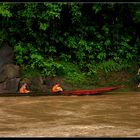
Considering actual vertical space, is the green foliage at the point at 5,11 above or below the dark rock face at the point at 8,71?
above

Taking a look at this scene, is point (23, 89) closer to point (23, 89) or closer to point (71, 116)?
point (23, 89)

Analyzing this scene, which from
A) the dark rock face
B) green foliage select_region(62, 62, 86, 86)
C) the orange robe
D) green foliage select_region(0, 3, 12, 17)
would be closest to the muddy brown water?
the orange robe

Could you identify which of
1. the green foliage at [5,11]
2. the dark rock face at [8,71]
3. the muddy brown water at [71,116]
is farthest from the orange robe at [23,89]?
the green foliage at [5,11]

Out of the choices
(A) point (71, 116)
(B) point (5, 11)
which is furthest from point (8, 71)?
(A) point (71, 116)

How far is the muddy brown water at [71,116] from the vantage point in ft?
25.2

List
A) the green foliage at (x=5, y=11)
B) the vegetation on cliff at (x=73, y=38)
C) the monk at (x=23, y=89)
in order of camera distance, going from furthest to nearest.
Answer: the vegetation on cliff at (x=73, y=38) → the green foliage at (x=5, y=11) → the monk at (x=23, y=89)

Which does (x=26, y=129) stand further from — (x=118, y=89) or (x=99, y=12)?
(x=99, y=12)

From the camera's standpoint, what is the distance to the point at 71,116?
1015cm

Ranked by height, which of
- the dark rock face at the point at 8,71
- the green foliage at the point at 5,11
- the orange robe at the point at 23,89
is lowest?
the orange robe at the point at 23,89

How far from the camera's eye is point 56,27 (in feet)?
64.0

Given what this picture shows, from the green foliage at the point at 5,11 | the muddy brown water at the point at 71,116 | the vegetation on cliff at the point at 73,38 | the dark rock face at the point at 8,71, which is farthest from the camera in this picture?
the vegetation on cliff at the point at 73,38

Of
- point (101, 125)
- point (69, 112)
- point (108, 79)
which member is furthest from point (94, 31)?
point (101, 125)

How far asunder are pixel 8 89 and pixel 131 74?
583 cm

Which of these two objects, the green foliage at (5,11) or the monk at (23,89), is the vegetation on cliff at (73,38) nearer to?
the green foliage at (5,11)
